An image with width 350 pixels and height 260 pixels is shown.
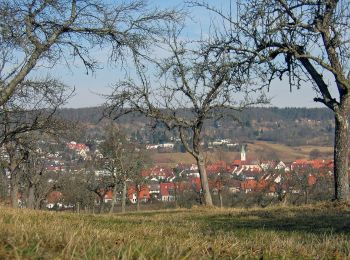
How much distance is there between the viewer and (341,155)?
51.5 ft

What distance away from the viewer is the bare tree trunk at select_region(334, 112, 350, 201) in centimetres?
1555

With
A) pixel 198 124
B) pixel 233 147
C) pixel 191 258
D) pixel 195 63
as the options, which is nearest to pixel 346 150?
pixel 195 63

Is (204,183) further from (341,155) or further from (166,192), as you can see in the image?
(166,192)

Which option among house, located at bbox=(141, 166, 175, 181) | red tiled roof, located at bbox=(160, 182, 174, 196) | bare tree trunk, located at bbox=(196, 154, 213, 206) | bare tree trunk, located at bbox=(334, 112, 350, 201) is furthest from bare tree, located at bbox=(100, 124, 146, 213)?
bare tree trunk, located at bbox=(334, 112, 350, 201)

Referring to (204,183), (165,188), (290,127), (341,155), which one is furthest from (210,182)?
(290,127)

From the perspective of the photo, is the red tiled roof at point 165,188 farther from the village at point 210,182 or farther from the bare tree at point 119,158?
the bare tree at point 119,158

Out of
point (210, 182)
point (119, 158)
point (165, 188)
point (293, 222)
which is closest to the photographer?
point (293, 222)

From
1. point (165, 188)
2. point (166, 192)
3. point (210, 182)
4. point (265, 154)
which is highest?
point (265, 154)

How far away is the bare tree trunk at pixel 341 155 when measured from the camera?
1555cm

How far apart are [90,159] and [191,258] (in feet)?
131

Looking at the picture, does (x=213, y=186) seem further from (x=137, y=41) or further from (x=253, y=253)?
(x=253, y=253)

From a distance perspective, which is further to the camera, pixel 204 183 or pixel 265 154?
pixel 265 154

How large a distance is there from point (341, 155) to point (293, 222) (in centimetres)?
490

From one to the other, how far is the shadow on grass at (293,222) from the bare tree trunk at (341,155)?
151 centimetres
